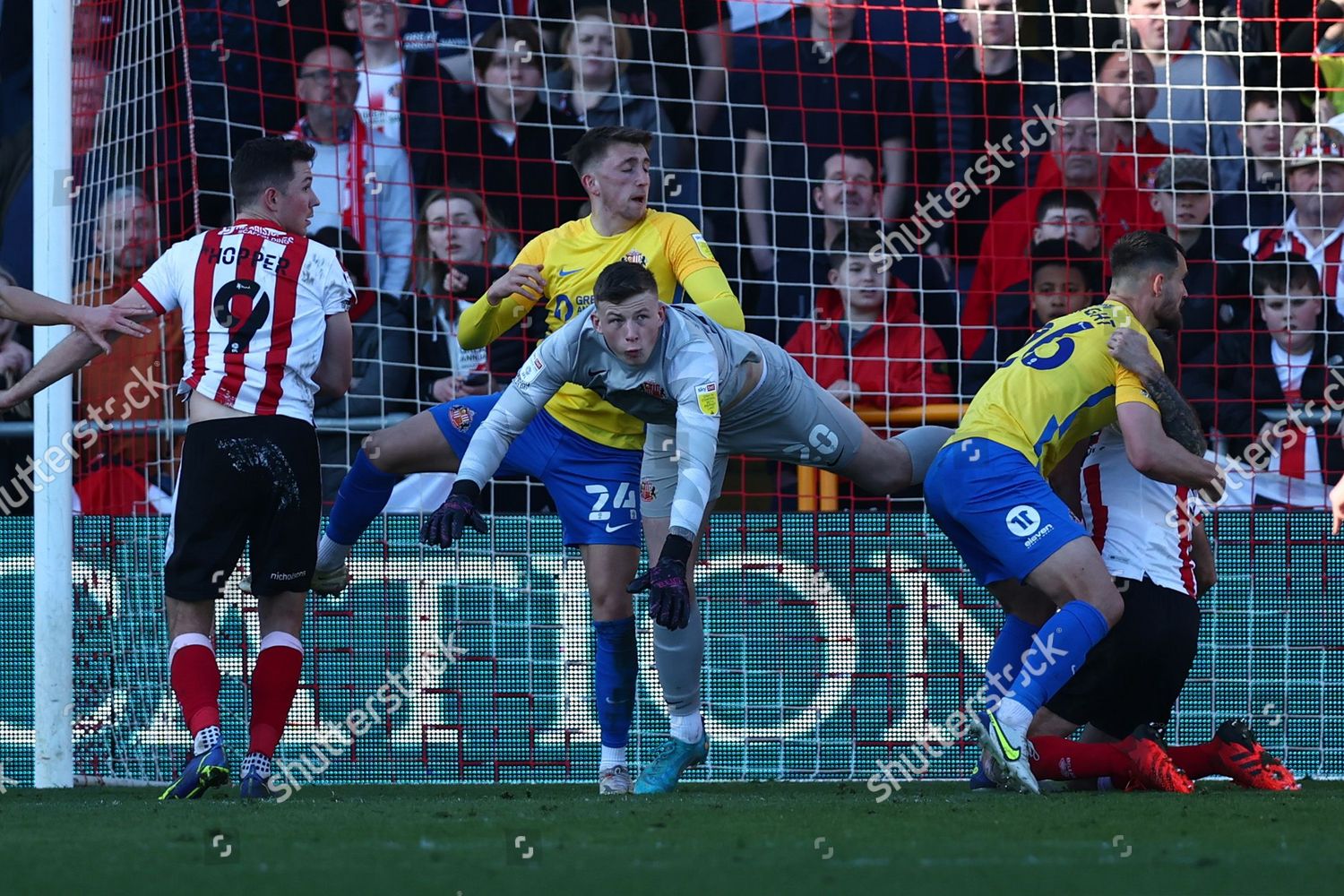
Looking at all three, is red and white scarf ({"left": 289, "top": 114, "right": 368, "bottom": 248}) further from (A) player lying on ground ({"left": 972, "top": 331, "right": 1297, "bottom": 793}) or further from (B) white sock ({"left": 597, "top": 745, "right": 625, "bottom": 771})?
(A) player lying on ground ({"left": 972, "top": 331, "right": 1297, "bottom": 793})

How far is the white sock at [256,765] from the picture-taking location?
496 centimetres

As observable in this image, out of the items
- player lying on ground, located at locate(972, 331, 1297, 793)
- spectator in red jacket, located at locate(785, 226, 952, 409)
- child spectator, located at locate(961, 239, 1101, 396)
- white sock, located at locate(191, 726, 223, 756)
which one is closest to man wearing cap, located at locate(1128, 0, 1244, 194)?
child spectator, located at locate(961, 239, 1101, 396)

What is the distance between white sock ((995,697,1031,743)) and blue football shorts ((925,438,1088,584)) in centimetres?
39

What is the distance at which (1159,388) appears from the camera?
5.02 meters

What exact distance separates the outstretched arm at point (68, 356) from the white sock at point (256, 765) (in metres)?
1.23

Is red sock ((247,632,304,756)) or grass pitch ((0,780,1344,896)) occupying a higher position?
red sock ((247,632,304,756))

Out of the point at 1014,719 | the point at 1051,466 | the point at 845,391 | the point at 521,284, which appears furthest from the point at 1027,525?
the point at 845,391

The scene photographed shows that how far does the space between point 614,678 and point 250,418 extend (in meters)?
1.35

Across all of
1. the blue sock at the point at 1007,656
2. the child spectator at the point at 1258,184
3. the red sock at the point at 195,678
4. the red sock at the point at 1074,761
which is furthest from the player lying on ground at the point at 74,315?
the child spectator at the point at 1258,184

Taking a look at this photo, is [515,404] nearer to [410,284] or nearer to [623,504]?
[623,504]

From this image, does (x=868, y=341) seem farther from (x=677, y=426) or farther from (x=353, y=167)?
(x=677, y=426)

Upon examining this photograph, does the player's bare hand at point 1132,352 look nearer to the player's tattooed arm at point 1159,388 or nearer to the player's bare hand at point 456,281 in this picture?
the player's tattooed arm at point 1159,388

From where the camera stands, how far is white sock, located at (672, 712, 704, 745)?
533cm

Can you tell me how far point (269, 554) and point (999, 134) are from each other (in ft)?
14.1
